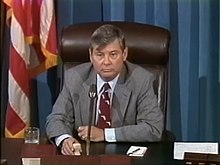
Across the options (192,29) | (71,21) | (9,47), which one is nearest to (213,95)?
(192,29)

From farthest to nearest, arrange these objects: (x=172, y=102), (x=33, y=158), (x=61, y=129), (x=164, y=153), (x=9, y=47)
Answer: (x=172, y=102) → (x=9, y=47) → (x=61, y=129) → (x=164, y=153) → (x=33, y=158)

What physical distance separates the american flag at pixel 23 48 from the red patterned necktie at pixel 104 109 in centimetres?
86

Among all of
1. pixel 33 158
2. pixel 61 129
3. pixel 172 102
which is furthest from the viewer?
pixel 172 102

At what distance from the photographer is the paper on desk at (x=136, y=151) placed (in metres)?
1.85

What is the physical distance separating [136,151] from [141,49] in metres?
0.77

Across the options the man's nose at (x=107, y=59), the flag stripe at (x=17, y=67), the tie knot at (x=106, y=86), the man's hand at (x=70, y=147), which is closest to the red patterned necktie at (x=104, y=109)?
the tie knot at (x=106, y=86)

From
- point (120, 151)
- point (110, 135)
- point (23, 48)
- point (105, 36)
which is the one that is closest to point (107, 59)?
point (105, 36)

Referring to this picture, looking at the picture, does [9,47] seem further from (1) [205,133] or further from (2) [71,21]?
(1) [205,133]

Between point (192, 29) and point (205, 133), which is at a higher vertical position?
point (192, 29)

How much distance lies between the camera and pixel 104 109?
2.40 metres

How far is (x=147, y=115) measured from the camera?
2307mm

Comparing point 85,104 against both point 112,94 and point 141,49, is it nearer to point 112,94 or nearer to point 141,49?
point 112,94

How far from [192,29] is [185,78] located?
34 centimetres

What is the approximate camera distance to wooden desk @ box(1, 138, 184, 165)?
1.73 m
